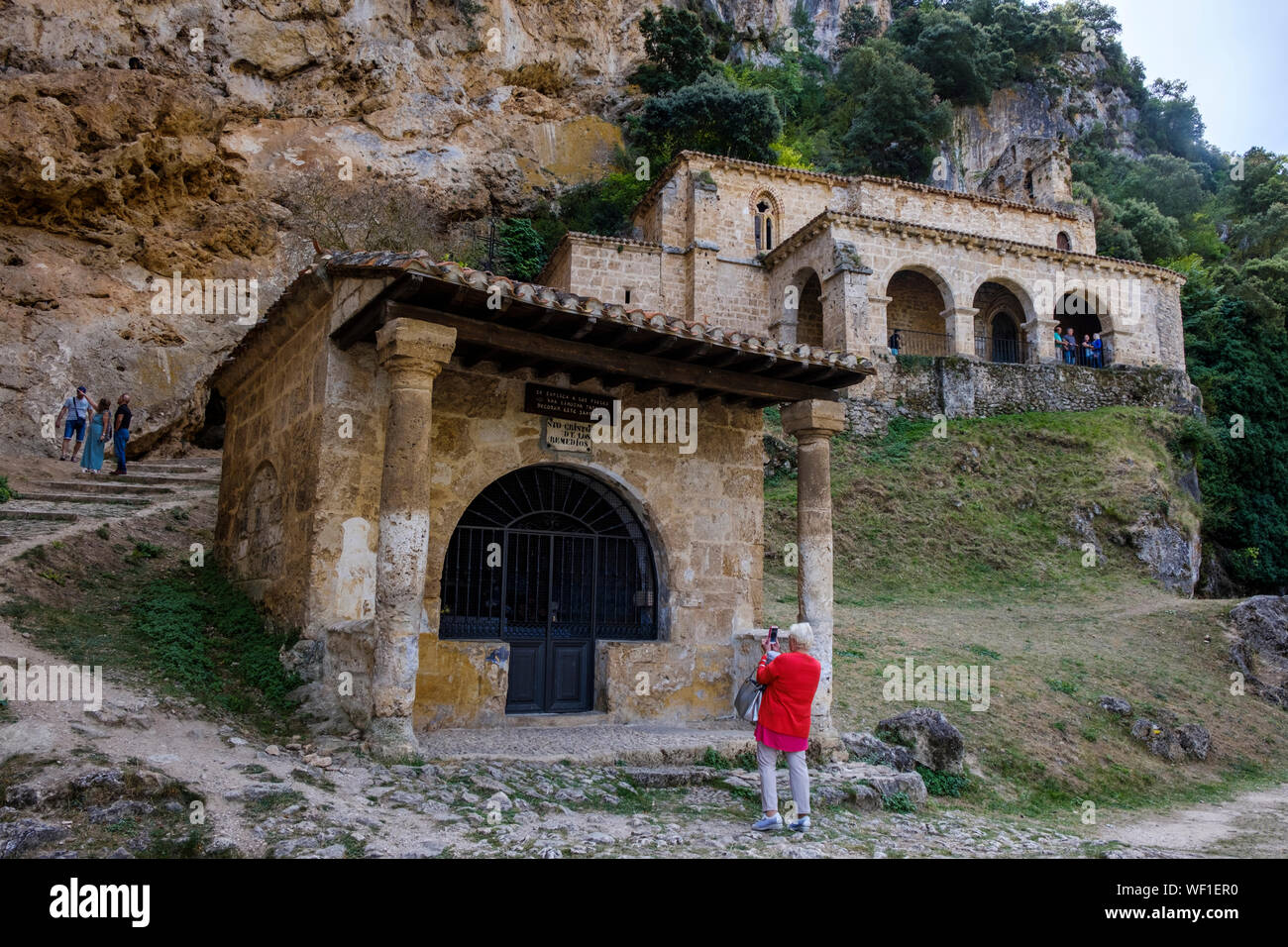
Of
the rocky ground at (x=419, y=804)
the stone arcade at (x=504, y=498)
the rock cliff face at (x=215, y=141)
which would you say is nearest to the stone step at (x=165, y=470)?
the rock cliff face at (x=215, y=141)

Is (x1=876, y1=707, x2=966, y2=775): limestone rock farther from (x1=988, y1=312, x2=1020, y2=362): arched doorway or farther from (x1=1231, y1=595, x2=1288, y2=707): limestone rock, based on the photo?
(x1=988, y1=312, x2=1020, y2=362): arched doorway

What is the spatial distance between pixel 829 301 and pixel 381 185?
14382 millimetres

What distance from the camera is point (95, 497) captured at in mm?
13547

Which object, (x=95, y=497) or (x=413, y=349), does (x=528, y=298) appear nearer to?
(x=413, y=349)

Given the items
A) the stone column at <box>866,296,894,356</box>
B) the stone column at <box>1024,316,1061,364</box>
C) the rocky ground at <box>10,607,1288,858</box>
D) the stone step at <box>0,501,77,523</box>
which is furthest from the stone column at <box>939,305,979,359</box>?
the stone step at <box>0,501,77,523</box>

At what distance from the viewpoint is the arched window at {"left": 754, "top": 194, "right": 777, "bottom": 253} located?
99.2ft

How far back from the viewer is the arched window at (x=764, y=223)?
30250mm

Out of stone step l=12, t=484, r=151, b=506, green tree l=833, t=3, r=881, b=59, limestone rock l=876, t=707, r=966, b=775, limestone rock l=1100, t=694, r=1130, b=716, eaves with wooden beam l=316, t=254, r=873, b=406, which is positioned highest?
green tree l=833, t=3, r=881, b=59

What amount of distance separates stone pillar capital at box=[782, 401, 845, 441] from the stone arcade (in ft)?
0.08

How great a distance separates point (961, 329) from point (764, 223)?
25.4 ft

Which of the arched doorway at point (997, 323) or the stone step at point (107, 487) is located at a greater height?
the arched doorway at point (997, 323)

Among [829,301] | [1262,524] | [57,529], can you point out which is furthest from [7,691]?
[1262,524]

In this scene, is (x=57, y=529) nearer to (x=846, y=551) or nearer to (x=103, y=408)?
(x=103, y=408)

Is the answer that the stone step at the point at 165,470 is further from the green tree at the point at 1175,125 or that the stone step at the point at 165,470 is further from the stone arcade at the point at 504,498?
the green tree at the point at 1175,125
